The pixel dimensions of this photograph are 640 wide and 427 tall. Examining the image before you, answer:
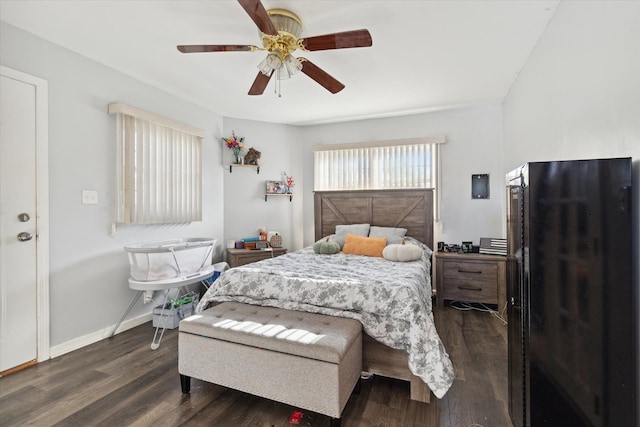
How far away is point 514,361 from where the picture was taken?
147cm

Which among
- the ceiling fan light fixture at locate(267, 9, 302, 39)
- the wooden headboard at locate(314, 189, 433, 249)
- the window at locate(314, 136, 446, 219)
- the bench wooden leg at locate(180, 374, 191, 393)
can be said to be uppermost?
the ceiling fan light fixture at locate(267, 9, 302, 39)

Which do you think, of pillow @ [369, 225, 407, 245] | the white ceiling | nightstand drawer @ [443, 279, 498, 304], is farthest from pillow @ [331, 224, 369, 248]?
the white ceiling

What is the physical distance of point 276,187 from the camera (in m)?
4.62

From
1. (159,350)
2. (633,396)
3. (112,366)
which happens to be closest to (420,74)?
(633,396)

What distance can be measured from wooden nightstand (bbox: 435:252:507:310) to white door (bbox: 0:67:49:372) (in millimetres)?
3977

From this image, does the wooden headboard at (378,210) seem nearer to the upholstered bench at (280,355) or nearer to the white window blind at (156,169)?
the white window blind at (156,169)

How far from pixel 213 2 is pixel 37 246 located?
91.4 inches

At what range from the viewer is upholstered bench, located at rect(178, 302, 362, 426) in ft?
5.17

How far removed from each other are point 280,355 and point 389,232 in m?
2.46

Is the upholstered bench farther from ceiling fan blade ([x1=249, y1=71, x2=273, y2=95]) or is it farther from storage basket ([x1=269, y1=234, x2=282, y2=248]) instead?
storage basket ([x1=269, y1=234, x2=282, y2=248])

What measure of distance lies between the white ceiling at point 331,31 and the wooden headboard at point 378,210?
126cm

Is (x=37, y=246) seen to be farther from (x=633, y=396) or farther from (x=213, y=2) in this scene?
(x=633, y=396)

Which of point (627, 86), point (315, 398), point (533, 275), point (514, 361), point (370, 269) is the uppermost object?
point (627, 86)

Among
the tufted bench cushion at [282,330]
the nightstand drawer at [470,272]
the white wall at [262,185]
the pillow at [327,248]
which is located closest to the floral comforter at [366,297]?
the tufted bench cushion at [282,330]
